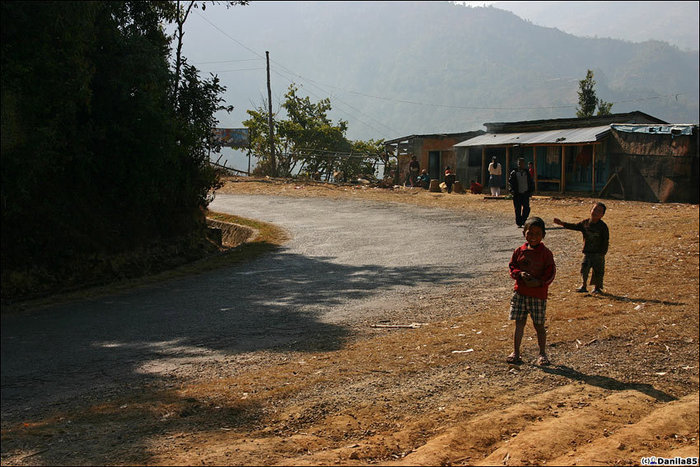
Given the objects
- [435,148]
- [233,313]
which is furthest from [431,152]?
[233,313]

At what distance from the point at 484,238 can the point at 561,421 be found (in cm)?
1235

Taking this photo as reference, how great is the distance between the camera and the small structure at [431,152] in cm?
3894

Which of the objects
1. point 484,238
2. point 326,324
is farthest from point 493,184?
point 326,324

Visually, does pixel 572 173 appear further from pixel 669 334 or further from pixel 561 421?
pixel 561 421

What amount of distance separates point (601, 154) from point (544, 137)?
3453mm

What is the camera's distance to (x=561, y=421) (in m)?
5.11

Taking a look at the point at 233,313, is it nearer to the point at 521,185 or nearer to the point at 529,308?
the point at 529,308

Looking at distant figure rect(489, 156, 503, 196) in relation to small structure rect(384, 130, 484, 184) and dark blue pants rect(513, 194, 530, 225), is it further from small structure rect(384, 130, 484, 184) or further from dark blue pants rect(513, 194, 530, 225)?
dark blue pants rect(513, 194, 530, 225)

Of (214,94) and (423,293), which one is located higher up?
(214,94)

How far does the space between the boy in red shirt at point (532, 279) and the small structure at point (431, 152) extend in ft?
102

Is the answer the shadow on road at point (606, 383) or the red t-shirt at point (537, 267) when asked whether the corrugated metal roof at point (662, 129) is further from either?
the shadow on road at point (606, 383)

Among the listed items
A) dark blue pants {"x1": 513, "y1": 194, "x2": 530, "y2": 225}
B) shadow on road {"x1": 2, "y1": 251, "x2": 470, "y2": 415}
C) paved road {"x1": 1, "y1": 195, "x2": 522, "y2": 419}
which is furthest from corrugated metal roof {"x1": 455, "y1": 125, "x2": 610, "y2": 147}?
shadow on road {"x1": 2, "y1": 251, "x2": 470, "y2": 415}

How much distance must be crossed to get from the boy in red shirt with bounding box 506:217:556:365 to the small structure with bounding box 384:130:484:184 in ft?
102

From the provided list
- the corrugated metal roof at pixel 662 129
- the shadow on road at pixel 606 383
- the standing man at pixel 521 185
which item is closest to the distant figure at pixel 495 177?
the corrugated metal roof at pixel 662 129
